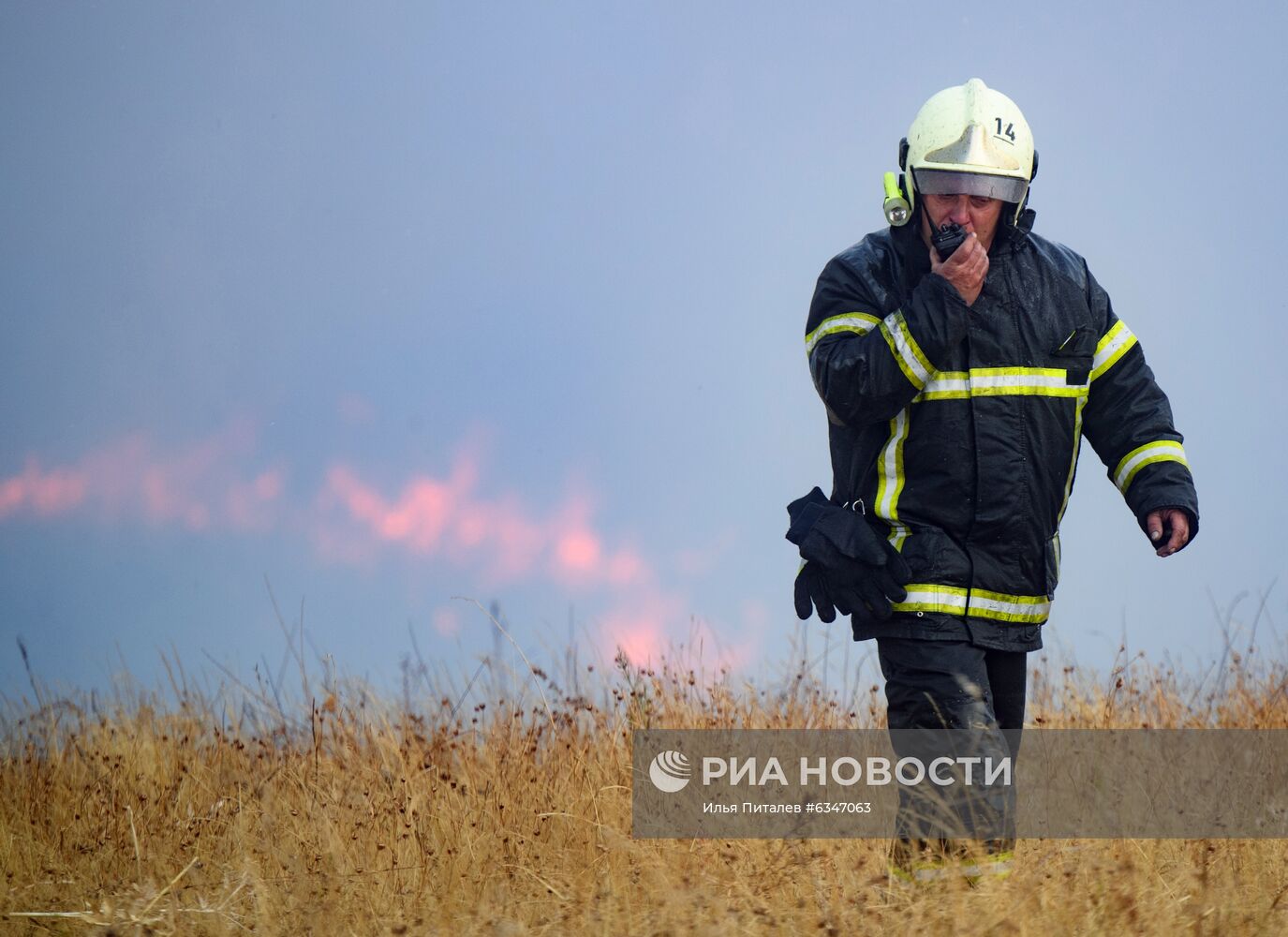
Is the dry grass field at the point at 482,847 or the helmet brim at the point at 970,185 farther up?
the helmet brim at the point at 970,185

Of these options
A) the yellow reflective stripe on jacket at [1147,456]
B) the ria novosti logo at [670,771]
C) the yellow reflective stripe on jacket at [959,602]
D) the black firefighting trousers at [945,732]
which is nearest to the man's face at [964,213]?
the yellow reflective stripe on jacket at [1147,456]

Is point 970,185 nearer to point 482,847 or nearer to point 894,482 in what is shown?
point 894,482

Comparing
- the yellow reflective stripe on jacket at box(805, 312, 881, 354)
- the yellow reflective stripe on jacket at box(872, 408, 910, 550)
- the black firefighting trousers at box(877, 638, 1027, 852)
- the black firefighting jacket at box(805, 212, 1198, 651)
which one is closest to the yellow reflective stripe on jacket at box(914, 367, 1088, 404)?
the black firefighting jacket at box(805, 212, 1198, 651)

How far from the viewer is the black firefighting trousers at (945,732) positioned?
4.41 meters

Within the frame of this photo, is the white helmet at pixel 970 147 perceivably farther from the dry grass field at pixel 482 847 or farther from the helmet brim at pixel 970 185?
the dry grass field at pixel 482 847

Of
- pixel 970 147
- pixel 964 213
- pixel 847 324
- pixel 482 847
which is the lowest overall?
pixel 482 847

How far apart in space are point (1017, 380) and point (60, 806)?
4594 millimetres

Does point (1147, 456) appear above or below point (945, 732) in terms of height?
above

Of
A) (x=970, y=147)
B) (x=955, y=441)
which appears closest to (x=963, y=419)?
(x=955, y=441)

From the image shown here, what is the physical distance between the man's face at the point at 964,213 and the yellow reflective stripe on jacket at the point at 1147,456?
0.95m

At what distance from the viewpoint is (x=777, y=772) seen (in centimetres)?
602

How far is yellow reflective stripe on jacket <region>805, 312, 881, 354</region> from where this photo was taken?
4699 millimetres

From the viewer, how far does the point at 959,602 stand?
4523 millimetres

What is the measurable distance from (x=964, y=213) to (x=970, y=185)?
9 cm
